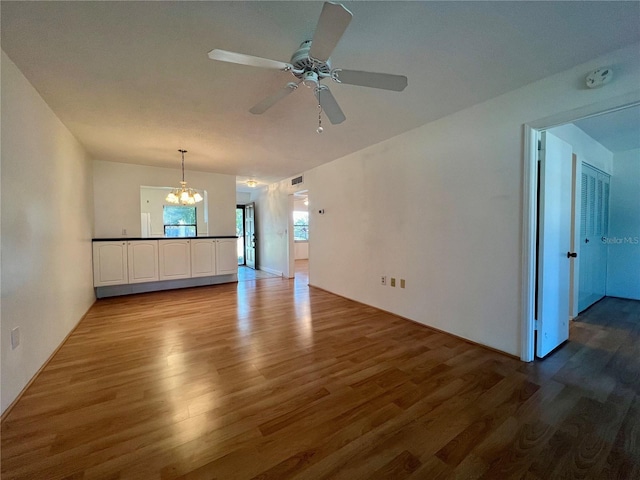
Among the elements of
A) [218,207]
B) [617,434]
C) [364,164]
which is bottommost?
[617,434]

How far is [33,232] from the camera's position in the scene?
6.76ft

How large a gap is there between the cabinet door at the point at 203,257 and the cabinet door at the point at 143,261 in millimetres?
646

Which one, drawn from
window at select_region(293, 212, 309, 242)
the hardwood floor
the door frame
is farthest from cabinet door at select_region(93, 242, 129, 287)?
window at select_region(293, 212, 309, 242)

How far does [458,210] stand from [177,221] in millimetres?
7363

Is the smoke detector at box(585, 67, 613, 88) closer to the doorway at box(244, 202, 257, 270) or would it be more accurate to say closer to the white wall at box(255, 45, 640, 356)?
the white wall at box(255, 45, 640, 356)

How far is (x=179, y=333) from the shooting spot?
2.89 meters

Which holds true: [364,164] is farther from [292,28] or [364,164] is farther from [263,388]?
[263,388]

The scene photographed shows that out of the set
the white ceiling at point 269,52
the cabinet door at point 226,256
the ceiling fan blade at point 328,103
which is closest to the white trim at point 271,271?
the cabinet door at point 226,256

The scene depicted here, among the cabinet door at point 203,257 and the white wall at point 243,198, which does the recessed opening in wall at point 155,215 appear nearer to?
the white wall at point 243,198

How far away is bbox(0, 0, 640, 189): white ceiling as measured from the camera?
56.1 inches

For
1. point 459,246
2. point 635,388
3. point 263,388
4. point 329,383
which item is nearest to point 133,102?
point 263,388

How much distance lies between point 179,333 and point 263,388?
5.07ft

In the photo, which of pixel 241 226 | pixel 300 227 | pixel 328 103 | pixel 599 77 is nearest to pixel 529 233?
pixel 599 77

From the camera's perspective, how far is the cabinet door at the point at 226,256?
17.9 feet
